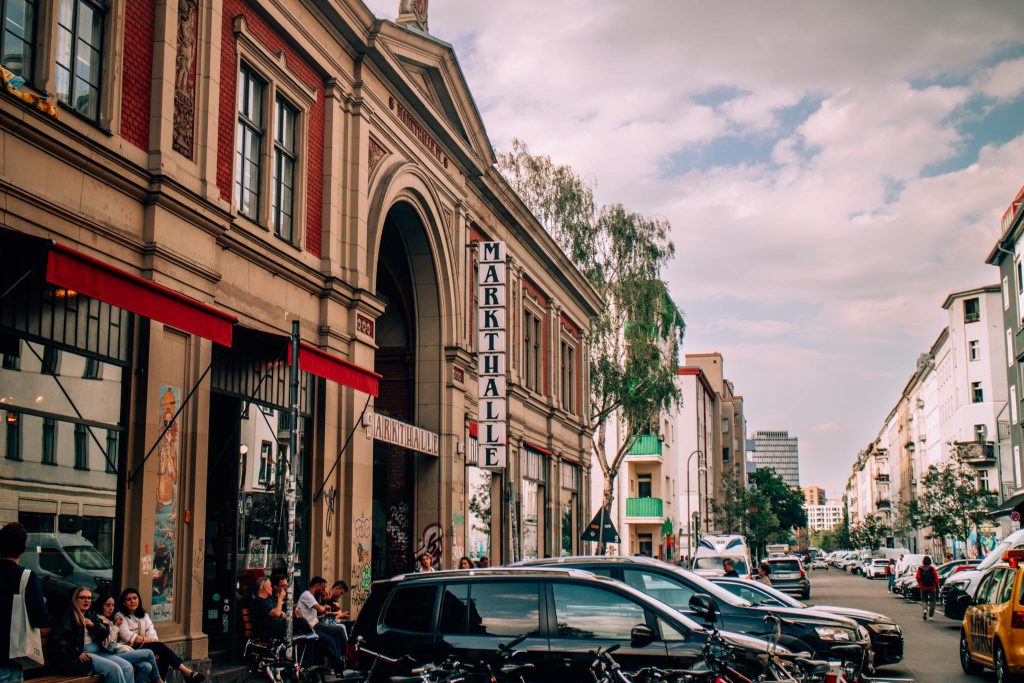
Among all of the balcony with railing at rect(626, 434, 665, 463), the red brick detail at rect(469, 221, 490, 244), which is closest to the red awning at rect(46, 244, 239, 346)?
the red brick detail at rect(469, 221, 490, 244)

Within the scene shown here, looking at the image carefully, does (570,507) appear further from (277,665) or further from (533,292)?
(277,665)

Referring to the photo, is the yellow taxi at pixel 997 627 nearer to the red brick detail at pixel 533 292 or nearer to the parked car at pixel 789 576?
the red brick detail at pixel 533 292

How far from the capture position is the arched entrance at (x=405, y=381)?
24.6 meters

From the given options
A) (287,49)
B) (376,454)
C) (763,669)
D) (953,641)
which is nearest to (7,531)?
(763,669)

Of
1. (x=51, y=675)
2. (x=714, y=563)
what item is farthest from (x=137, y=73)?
(x=714, y=563)

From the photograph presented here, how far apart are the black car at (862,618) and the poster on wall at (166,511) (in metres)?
7.61

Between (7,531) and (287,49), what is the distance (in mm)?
12139

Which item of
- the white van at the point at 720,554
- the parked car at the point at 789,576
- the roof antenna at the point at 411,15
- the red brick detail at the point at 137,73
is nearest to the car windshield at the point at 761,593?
the red brick detail at the point at 137,73

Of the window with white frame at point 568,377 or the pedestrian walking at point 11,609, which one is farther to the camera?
the window with white frame at point 568,377

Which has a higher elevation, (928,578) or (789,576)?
Answer: (928,578)

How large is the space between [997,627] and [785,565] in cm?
2626

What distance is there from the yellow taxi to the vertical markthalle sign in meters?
12.7

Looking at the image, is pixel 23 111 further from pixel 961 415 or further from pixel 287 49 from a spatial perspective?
pixel 961 415

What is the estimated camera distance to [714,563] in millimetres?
34875
